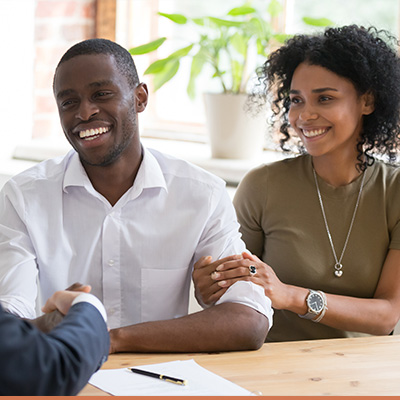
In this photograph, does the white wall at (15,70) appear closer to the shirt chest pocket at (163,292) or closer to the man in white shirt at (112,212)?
the man in white shirt at (112,212)

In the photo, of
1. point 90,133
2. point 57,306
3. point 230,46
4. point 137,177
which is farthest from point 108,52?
point 230,46

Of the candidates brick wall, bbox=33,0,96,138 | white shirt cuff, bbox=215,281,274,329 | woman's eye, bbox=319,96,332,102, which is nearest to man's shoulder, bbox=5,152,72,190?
white shirt cuff, bbox=215,281,274,329

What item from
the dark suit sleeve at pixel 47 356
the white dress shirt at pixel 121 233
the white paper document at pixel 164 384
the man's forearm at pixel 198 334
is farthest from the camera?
the white dress shirt at pixel 121 233

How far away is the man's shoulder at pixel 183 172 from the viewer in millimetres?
1823

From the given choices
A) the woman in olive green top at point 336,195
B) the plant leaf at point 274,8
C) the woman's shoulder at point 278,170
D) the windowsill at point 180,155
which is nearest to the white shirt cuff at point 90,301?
the woman in olive green top at point 336,195

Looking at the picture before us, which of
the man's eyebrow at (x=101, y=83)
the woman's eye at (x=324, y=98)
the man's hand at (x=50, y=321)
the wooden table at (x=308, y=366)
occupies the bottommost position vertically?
the wooden table at (x=308, y=366)

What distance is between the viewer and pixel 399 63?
2.13 meters

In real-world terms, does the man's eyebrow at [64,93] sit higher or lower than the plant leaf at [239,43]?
lower

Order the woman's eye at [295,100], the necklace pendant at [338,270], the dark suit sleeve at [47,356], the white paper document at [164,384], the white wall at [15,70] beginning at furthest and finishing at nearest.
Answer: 1. the white wall at [15,70]
2. the woman's eye at [295,100]
3. the necklace pendant at [338,270]
4. the white paper document at [164,384]
5. the dark suit sleeve at [47,356]

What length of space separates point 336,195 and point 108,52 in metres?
0.80

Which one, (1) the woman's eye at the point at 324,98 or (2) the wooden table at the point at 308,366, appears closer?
(2) the wooden table at the point at 308,366

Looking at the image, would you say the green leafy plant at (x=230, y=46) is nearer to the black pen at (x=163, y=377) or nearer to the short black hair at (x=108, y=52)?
the short black hair at (x=108, y=52)

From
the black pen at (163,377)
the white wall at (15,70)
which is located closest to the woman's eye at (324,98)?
the black pen at (163,377)

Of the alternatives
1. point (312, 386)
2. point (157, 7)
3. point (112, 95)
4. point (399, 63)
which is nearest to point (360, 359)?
point (312, 386)
